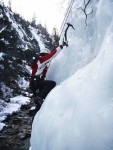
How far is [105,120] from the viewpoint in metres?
2.73

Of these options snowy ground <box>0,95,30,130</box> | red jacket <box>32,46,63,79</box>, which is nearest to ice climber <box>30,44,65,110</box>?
red jacket <box>32,46,63,79</box>

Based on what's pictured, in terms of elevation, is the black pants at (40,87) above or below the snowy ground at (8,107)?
below

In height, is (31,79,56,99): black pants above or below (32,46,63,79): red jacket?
below

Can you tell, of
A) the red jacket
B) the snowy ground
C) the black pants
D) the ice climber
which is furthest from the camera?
the snowy ground

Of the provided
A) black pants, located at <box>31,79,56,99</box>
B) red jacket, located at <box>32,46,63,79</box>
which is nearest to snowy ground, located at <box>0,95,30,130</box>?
black pants, located at <box>31,79,56,99</box>

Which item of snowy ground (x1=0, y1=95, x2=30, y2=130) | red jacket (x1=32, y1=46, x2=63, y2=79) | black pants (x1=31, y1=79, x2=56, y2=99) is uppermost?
snowy ground (x1=0, y1=95, x2=30, y2=130)

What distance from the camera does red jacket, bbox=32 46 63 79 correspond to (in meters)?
5.69

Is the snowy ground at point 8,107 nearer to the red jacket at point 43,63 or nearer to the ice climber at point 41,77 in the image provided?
the ice climber at point 41,77

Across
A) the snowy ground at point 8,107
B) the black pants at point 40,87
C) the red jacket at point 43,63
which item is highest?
the snowy ground at point 8,107

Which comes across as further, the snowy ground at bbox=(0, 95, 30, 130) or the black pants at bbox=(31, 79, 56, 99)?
the snowy ground at bbox=(0, 95, 30, 130)

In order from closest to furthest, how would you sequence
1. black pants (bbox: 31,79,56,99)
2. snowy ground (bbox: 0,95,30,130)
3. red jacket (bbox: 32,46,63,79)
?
red jacket (bbox: 32,46,63,79) → black pants (bbox: 31,79,56,99) → snowy ground (bbox: 0,95,30,130)

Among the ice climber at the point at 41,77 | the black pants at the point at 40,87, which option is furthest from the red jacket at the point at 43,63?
the black pants at the point at 40,87

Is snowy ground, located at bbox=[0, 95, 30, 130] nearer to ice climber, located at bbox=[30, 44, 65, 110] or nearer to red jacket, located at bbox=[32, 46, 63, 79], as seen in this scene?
ice climber, located at bbox=[30, 44, 65, 110]

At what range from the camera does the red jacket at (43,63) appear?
224 inches
